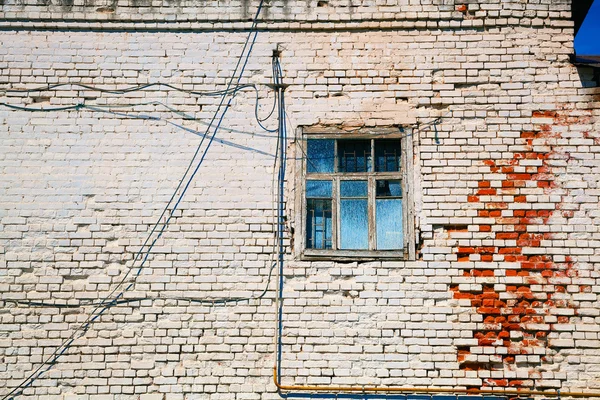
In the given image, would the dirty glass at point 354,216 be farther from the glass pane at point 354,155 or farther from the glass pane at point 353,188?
the glass pane at point 354,155

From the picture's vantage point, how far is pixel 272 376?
586cm

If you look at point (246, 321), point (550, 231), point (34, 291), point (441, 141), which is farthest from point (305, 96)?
point (34, 291)

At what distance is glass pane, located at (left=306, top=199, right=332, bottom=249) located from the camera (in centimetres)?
619

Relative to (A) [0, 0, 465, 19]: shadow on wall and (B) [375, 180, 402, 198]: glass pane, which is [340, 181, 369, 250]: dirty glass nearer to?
(B) [375, 180, 402, 198]: glass pane

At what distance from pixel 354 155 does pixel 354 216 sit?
0.64m

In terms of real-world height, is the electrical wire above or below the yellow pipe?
above

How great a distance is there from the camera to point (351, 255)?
6.08 m

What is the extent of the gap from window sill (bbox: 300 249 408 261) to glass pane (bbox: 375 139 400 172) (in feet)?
2.83

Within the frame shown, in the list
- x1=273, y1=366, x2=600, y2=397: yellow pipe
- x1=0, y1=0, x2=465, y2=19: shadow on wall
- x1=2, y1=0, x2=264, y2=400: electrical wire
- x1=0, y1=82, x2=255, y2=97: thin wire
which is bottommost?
x1=273, y1=366, x2=600, y2=397: yellow pipe

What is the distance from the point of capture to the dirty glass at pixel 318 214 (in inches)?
244

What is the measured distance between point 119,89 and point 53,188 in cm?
123

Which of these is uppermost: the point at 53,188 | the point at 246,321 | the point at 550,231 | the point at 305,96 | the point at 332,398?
the point at 305,96

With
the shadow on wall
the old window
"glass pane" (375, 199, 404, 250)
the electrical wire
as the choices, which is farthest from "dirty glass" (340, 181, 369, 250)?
the shadow on wall

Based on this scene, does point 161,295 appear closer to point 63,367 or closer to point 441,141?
point 63,367
